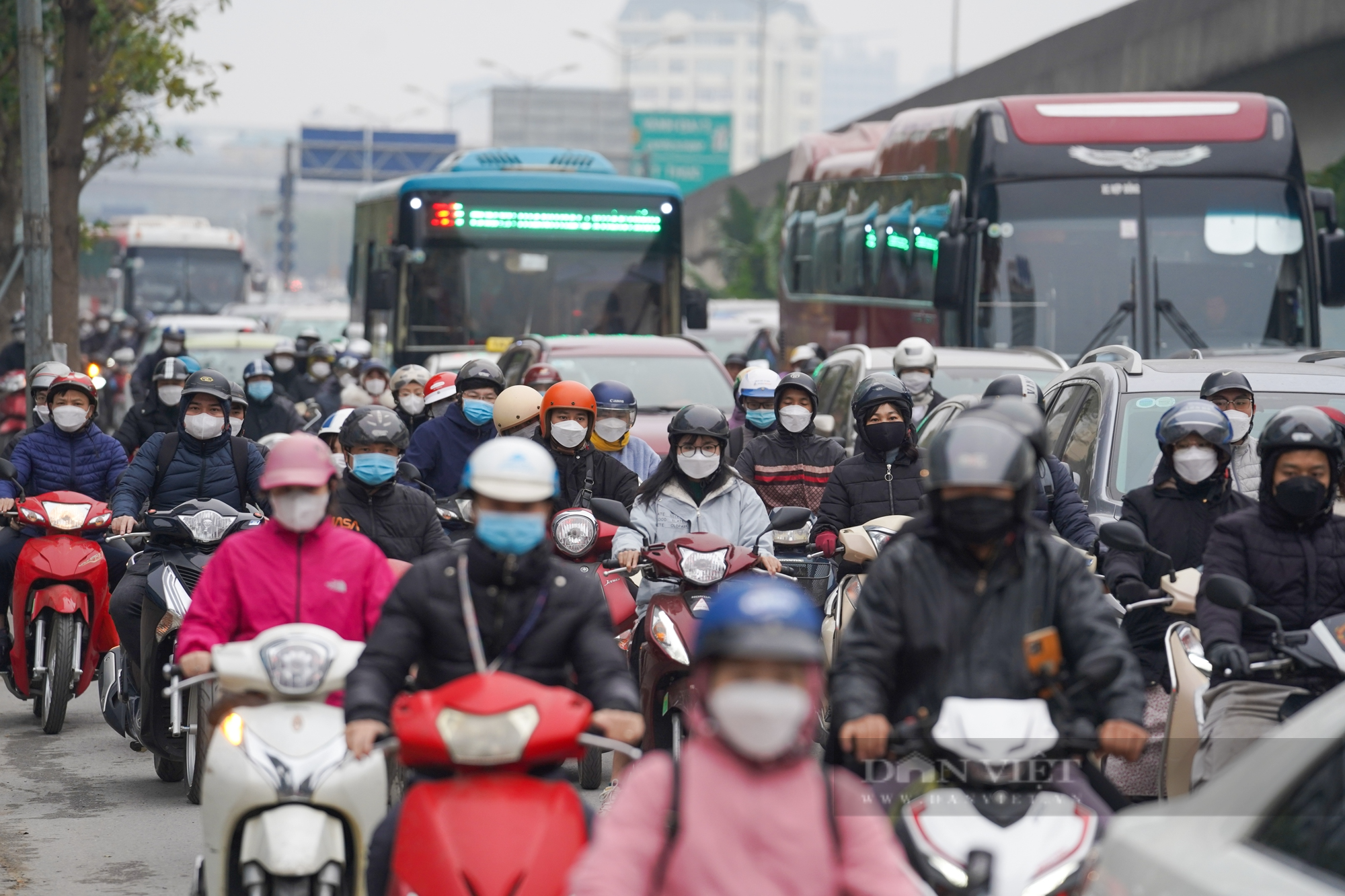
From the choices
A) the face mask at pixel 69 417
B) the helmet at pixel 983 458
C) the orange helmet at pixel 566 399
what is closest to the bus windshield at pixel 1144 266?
the orange helmet at pixel 566 399

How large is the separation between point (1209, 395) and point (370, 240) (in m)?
18.4

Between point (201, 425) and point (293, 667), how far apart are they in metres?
4.10

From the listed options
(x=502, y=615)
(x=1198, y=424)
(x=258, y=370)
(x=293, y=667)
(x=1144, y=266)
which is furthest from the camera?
(x=1144, y=266)

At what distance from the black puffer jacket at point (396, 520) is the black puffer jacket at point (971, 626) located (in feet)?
11.6

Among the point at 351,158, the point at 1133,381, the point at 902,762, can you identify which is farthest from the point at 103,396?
the point at 351,158

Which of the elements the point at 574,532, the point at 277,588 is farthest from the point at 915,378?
the point at 277,588

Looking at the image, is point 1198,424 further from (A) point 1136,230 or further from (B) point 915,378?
(A) point 1136,230

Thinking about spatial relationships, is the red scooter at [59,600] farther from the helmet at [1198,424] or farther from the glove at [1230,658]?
the glove at [1230,658]

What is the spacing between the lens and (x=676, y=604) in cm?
799

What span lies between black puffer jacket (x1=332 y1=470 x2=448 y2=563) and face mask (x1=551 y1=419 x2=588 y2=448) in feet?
4.19

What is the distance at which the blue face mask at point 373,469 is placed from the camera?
26.5 ft

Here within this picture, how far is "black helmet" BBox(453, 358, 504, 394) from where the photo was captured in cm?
1094

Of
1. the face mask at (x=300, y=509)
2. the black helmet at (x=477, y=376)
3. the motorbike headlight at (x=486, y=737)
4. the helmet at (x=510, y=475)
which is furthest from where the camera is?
the black helmet at (x=477, y=376)

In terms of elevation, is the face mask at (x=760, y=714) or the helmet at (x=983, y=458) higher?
the helmet at (x=983, y=458)
